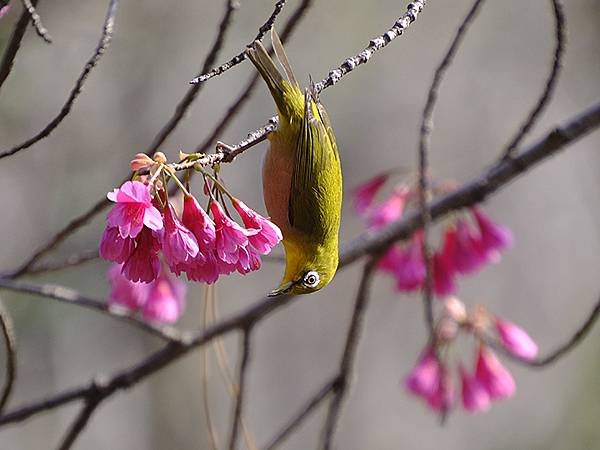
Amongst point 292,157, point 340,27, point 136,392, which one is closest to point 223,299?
point 136,392

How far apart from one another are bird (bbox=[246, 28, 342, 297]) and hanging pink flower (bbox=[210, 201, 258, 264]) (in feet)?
1.96

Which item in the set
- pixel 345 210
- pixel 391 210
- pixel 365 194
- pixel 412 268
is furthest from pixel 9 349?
pixel 345 210

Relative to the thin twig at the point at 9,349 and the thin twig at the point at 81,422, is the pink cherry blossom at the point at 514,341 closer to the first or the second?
the thin twig at the point at 81,422

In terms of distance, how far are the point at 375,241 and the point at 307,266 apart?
1.75 ft

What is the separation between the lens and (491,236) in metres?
2.83

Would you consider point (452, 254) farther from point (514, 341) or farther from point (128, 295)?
point (128, 295)

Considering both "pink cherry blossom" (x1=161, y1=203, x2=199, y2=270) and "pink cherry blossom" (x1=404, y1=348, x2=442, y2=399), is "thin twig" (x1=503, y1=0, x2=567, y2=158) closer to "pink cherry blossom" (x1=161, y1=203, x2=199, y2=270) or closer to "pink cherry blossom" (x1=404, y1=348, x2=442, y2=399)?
"pink cherry blossom" (x1=161, y1=203, x2=199, y2=270)

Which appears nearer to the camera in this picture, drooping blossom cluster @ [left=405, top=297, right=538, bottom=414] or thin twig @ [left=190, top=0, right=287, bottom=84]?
thin twig @ [left=190, top=0, right=287, bottom=84]

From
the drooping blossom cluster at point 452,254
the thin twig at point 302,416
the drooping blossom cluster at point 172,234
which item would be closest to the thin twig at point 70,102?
the drooping blossom cluster at point 172,234

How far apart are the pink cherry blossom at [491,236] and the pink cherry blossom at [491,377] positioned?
39 cm

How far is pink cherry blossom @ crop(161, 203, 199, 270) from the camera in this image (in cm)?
134

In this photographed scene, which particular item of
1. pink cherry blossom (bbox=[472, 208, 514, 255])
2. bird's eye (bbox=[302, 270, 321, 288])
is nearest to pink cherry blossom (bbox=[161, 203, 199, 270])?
bird's eye (bbox=[302, 270, 321, 288])

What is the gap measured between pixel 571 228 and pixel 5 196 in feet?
14.6

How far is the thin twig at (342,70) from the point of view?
131 centimetres
